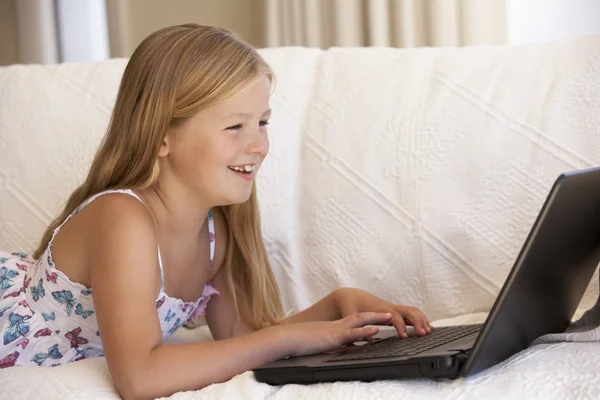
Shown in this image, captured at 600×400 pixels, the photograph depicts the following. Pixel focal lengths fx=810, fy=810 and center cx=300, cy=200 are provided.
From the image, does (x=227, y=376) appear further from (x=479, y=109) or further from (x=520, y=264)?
(x=479, y=109)

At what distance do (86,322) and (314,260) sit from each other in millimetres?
411

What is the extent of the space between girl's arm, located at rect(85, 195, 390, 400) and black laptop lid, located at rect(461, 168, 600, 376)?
211 millimetres

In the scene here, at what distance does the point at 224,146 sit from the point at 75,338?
0.40m

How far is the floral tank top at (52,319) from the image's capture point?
49.7 inches

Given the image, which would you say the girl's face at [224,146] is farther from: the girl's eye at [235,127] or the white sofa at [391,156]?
the white sofa at [391,156]

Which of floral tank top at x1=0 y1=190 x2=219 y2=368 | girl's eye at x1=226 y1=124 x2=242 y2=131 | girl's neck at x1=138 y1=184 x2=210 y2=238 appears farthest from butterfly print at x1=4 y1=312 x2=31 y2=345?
girl's eye at x1=226 y1=124 x2=242 y2=131

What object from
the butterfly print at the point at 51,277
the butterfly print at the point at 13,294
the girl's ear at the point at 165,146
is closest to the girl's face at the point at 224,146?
the girl's ear at the point at 165,146

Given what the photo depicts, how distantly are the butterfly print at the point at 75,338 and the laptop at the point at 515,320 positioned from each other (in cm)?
43

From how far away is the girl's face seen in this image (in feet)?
3.93

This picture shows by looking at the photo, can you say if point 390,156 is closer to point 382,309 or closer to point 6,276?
point 382,309

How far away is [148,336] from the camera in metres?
1.02

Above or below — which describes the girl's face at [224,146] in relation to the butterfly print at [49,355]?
above

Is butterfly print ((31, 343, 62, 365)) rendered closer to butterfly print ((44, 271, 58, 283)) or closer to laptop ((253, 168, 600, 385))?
butterfly print ((44, 271, 58, 283))

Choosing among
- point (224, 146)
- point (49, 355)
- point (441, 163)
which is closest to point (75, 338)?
point (49, 355)
